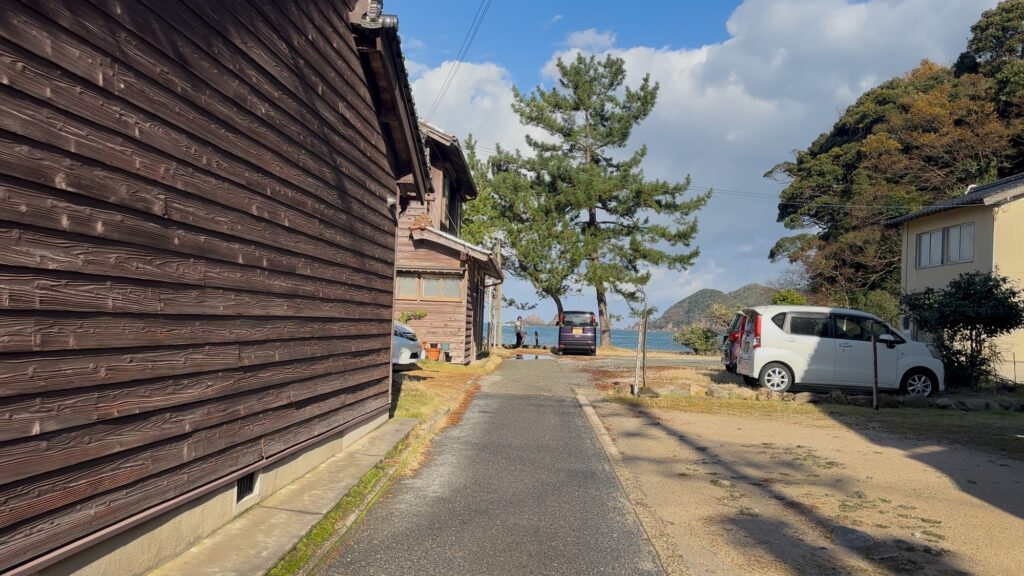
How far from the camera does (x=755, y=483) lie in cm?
805

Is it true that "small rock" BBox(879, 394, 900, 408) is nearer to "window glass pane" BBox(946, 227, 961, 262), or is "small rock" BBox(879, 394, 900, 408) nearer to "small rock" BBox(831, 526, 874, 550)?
"small rock" BBox(831, 526, 874, 550)

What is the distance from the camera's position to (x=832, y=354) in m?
15.4

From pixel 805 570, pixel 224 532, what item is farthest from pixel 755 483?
pixel 224 532

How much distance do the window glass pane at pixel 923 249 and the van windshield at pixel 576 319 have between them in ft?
44.1

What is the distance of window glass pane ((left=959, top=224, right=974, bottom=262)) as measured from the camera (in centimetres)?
2312

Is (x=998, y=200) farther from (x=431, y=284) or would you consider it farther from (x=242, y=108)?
(x=242, y=108)

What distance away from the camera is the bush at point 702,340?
1506 inches

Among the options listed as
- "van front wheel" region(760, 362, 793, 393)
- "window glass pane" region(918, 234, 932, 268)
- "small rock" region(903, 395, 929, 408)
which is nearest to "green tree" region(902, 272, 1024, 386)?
"small rock" region(903, 395, 929, 408)

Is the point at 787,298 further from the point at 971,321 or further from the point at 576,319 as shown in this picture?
the point at 971,321

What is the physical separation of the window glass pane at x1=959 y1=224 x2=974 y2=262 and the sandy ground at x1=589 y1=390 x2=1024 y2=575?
14.6m

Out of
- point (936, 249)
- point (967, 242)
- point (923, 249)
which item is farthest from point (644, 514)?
point (923, 249)

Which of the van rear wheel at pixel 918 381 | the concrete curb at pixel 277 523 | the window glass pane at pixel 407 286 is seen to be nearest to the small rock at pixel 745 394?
the van rear wheel at pixel 918 381

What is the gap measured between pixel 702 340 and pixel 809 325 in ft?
77.1

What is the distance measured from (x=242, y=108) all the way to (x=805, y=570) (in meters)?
5.15
